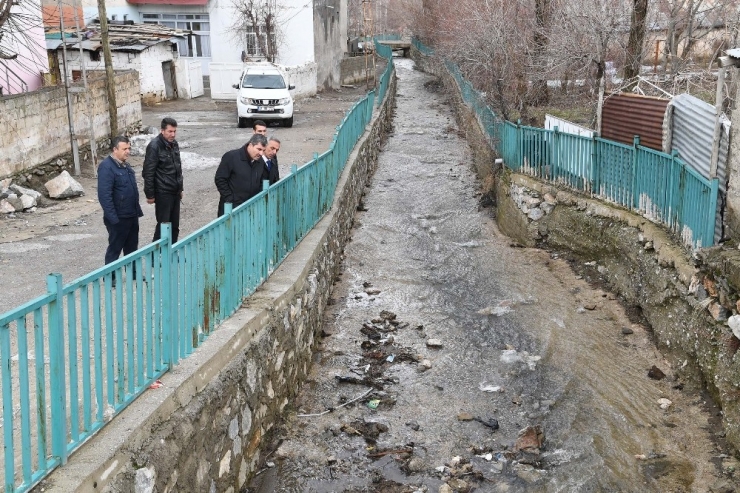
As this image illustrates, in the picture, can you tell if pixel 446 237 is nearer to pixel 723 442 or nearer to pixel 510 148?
pixel 510 148

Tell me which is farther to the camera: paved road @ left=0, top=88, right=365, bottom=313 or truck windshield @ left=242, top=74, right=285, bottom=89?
truck windshield @ left=242, top=74, right=285, bottom=89

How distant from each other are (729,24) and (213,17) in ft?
70.1

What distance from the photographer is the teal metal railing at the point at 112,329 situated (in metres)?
3.55

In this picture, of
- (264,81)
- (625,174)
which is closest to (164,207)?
(625,174)

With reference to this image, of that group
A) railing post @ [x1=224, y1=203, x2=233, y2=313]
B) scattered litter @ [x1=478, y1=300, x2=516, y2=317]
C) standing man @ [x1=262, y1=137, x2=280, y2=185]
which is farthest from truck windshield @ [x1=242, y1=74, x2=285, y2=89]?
railing post @ [x1=224, y1=203, x2=233, y2=313]

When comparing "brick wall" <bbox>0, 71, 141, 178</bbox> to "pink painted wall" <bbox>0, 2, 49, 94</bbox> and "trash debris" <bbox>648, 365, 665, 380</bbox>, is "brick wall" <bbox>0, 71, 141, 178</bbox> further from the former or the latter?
"trash debris" <bbox>648, 365, 665, 380</bbox>

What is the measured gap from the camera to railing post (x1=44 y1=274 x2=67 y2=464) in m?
3.63

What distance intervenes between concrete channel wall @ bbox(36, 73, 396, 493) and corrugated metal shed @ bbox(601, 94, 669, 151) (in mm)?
5470

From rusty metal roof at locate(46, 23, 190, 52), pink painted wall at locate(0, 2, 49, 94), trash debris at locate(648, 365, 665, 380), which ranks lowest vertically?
trash debris at locate(648, 365, 665, 380)

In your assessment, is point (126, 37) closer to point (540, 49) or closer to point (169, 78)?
point (169, 78)

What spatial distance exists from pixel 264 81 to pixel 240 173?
658 inches

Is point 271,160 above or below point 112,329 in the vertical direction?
above

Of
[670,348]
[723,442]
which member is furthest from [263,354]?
[670,348]

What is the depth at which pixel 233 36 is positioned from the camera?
33781mm
